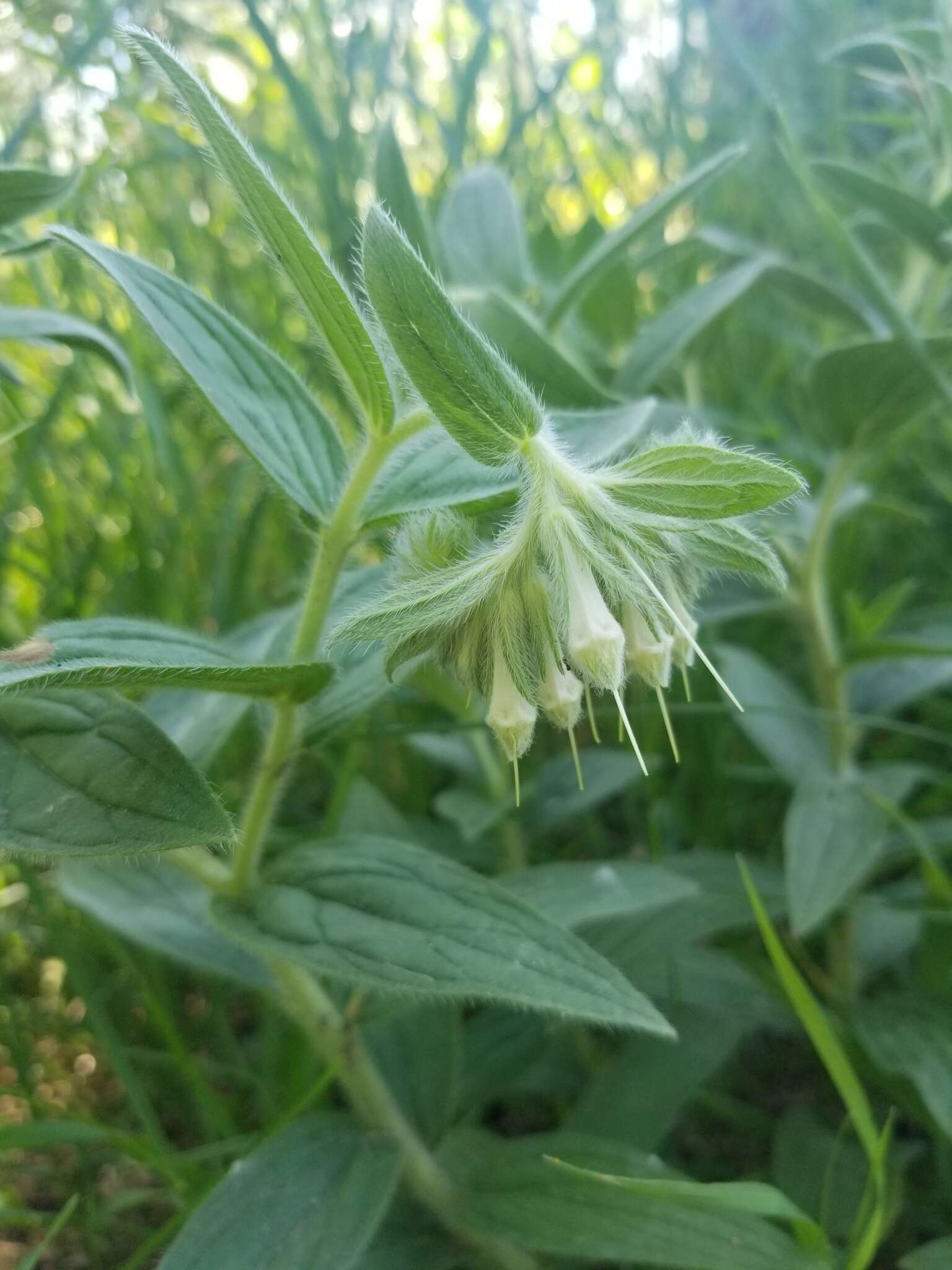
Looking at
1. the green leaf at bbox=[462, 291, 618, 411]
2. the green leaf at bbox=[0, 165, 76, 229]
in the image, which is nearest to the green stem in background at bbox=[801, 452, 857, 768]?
the green leaf at bbox=[462, 291, 618, 411]

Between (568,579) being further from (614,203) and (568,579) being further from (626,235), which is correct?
(614,203)

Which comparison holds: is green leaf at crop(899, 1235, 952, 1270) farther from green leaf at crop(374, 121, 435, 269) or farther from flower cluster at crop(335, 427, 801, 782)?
green leaf at crop(374, 121, 435, 269)

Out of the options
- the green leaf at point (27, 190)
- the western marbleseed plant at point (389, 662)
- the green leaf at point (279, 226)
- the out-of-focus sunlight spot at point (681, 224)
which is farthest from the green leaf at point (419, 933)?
the out-of-focus sunlight spot at point (681, 224)

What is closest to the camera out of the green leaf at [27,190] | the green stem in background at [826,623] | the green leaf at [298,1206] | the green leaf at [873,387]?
the green leaf at [298,1206]

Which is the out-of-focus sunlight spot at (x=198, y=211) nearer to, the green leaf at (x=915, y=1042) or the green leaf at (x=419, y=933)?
the green leaf at (x=419, y=933)

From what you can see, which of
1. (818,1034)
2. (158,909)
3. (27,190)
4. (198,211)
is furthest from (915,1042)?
(198,211)

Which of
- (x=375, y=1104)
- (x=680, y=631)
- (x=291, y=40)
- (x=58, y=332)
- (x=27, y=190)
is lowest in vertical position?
(x=375, y=1104)

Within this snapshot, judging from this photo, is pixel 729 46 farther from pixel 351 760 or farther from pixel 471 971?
pixel 471 971
